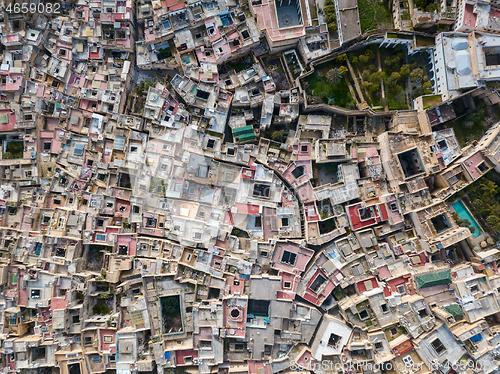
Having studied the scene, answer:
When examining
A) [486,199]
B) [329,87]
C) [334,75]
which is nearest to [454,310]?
[486,199]

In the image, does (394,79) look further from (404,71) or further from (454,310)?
(454,310)

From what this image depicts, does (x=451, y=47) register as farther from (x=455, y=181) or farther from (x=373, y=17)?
(x=455, y=181)

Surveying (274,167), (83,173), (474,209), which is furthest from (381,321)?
(83,173)

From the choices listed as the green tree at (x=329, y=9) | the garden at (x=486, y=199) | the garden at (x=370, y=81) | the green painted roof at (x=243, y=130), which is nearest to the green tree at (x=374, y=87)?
the garden at (x=370, y=81)

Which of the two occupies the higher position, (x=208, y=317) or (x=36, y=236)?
(x=36, y=236)

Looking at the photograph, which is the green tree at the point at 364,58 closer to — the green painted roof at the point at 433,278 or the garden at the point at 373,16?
the garden at the point at 373,16
